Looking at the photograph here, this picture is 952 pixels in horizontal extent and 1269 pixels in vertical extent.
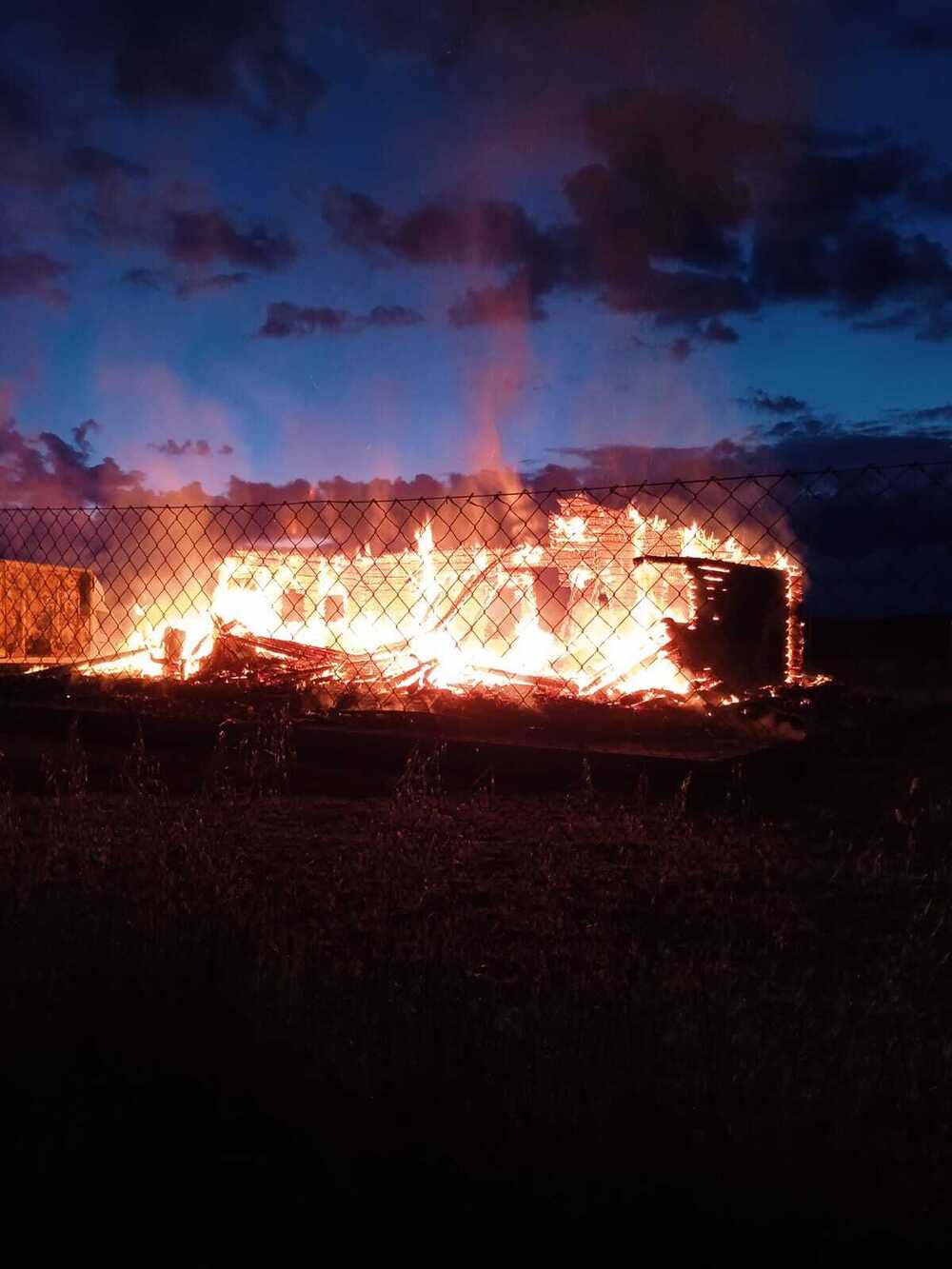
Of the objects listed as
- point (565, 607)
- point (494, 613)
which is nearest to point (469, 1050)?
point (565, 607)

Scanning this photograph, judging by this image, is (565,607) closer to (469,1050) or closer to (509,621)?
(509,621)

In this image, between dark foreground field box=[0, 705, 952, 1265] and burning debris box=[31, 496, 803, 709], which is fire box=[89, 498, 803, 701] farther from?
dark foreground field box=[0, 705, 952, 1265]

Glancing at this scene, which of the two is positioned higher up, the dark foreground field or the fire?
the fire

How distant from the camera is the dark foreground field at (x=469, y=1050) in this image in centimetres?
195

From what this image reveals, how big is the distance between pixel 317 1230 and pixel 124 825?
2.98 m

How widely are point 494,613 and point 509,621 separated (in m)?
0.14

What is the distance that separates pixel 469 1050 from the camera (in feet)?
7.86

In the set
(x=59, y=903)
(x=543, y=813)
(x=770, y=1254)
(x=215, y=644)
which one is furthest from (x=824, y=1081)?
(x=215, y=644)

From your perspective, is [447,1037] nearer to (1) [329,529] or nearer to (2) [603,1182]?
(2) [603,1182]

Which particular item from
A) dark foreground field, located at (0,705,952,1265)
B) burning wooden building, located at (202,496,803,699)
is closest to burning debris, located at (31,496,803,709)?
→ burning wooden building, located at (202,496,803,699)

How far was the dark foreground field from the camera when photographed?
1947 mm

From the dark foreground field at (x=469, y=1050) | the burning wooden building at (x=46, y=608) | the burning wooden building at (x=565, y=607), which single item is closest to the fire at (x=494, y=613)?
the burning wooden building at (x=565, y=607)

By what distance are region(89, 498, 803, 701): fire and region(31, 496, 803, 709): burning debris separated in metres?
0.02

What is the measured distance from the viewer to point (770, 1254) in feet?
6.07
